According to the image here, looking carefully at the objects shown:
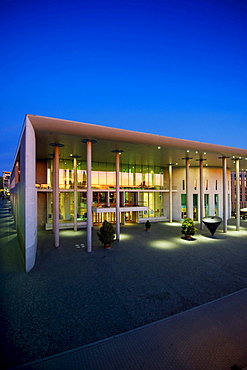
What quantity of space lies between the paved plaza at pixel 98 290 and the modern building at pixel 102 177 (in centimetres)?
163

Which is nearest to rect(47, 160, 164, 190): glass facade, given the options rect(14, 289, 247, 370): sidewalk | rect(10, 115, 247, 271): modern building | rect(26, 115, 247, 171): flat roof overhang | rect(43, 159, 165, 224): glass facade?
rect(43, 159, 165, 224): glass facade

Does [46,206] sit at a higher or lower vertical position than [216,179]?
lower

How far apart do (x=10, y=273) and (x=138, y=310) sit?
665 centimetres

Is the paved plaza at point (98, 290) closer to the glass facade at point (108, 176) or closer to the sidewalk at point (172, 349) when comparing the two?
the sidewalk at point (172, 349)

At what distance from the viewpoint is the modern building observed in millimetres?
10992

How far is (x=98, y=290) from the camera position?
735 centimetres

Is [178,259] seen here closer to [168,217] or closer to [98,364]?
[98,364]

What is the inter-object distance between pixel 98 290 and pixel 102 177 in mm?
18886

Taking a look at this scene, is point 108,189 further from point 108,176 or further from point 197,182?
point 197,182

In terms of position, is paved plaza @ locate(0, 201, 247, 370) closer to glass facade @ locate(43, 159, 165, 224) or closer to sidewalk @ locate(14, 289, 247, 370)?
sidewalk @ locate(14, 289, 247, 370)

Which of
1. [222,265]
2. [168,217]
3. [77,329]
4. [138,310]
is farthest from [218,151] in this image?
[77,329]

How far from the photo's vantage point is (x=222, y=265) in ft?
32.8

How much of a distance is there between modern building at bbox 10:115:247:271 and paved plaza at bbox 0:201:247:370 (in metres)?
1.63

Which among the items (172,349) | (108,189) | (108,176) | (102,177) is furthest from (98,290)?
(108,176)
